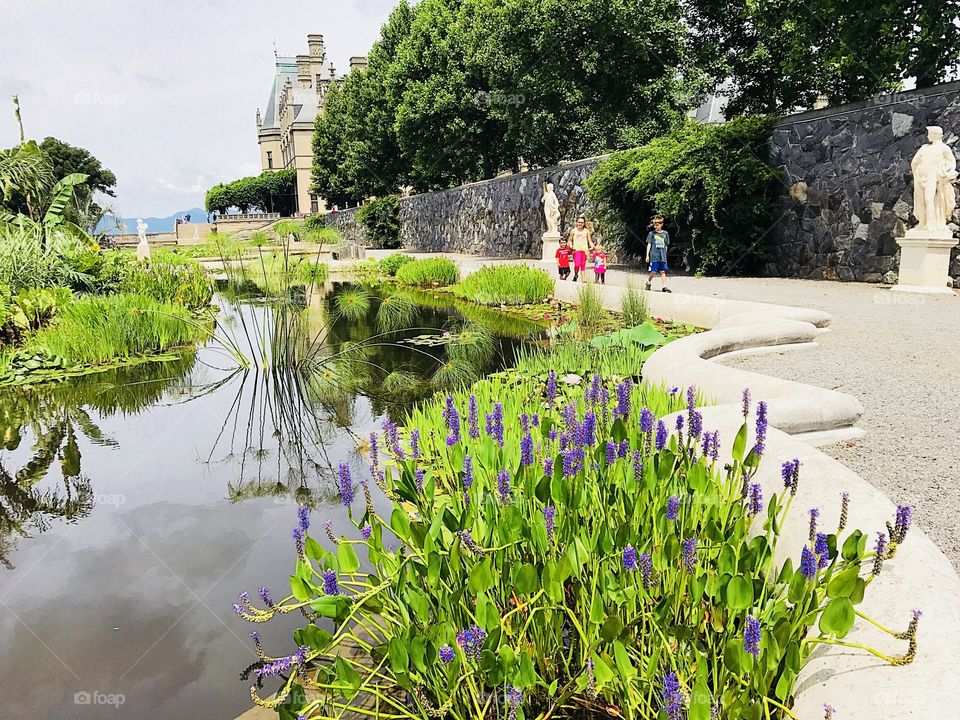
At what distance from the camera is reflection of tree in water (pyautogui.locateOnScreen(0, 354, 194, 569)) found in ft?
13.8

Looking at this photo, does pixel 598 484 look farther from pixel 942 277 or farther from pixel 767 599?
pixel 942 277

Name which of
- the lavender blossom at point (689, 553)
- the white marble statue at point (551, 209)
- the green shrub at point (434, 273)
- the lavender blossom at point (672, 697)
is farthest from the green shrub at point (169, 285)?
the lavender blossom at point (672, 697)

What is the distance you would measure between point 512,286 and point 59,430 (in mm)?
7828

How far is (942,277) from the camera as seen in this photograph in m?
10.7

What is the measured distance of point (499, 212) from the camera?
26.1 m

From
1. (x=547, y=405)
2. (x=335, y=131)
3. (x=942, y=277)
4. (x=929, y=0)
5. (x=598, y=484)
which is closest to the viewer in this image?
(x=598, y=484)

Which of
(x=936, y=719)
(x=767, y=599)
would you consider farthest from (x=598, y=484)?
(x=936, y=719)

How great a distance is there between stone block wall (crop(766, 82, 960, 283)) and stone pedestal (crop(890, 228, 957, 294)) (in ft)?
2.54

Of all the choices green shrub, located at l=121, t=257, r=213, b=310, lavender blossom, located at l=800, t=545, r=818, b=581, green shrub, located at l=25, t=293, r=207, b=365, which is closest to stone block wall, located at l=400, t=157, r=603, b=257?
green shrub, located at l=121, t=257, r=213, b=310

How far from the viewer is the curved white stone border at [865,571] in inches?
62.7

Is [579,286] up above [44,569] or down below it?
above

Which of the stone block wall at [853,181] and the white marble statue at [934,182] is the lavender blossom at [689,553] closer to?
the white marble statue at [934,182]

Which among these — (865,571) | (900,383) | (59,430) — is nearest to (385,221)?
(59,430)

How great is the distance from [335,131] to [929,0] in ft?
131
